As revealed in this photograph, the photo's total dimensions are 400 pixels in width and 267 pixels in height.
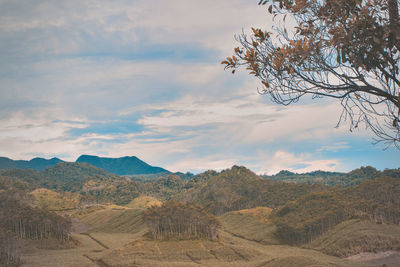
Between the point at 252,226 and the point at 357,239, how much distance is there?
129 feet

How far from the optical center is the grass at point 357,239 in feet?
189

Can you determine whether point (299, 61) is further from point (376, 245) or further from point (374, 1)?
point (376, 245)

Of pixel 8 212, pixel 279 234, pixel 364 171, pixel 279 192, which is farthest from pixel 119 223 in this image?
pixel 364 171

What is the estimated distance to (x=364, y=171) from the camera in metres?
189

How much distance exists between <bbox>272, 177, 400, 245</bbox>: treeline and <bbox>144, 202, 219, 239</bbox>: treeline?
23599mm

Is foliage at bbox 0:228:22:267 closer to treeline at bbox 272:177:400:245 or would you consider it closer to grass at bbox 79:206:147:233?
grass at bbox 79:206:147:233

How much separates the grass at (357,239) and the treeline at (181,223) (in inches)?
938

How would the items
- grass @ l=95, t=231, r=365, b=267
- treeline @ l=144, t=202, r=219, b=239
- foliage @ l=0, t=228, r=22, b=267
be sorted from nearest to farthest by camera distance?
grass @ l=95, t=231, r=365, b=267 → foliage @ l=0, t=228, r=22, b=267 → treeline @ l=144, t=202, r=219, b=239

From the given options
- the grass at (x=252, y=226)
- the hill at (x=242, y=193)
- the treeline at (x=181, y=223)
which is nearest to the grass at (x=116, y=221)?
the grass at (x=252, y=226)

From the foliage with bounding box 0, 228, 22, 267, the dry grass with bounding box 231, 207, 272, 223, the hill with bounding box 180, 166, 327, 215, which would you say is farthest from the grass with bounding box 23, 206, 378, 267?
the hill with bounding box 180, 166, 327, 215

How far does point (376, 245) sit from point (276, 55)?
199 feet

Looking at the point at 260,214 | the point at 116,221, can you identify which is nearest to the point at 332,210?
the point at 260,214

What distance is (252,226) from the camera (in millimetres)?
95875

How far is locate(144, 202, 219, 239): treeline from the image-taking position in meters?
67.1
